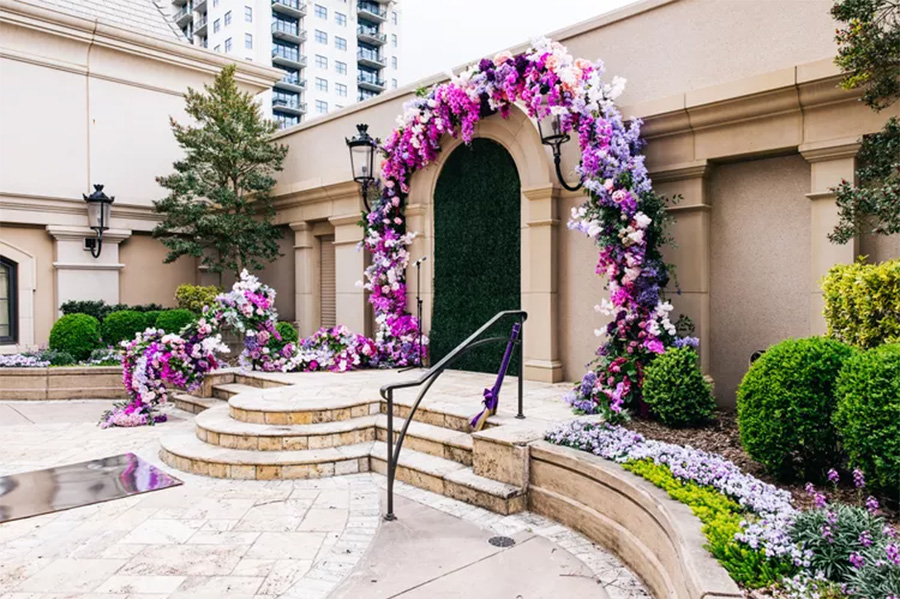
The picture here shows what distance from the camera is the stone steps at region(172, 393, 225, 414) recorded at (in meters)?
7.43

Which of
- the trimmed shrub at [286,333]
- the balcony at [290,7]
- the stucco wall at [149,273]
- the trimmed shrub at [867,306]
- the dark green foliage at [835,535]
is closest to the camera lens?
the dark green foliage at [835,535]

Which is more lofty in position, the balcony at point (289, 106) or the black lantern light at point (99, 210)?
the balcony at point (289, 106)

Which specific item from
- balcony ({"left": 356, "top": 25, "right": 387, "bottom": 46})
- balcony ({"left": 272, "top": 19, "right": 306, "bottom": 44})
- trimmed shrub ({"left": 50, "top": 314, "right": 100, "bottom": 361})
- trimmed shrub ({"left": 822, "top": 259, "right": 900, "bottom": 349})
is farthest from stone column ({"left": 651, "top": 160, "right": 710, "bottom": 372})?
balcony ({"left": 356, "top": 25, "right": 387, "bottom": 46})

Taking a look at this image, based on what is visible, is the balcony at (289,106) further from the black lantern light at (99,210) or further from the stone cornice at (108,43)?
the black lantern light at (99,210)

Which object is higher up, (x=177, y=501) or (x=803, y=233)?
(x=803, y=233)

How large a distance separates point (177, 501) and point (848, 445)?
438 cm

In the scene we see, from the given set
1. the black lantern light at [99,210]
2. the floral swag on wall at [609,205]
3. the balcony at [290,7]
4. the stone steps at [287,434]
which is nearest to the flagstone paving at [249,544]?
the stone steps at [287,434]

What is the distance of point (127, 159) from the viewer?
11.1 metres

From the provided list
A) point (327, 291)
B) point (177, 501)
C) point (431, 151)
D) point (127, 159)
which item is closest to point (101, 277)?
point (127, 159)

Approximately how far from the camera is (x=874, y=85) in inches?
164

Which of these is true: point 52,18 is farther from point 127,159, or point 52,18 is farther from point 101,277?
point 101,277

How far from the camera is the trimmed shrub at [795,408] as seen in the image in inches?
121

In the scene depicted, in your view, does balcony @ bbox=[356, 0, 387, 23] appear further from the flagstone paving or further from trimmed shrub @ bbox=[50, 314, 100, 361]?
the flagstone paving

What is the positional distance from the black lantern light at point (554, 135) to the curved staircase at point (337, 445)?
2.80 meters
